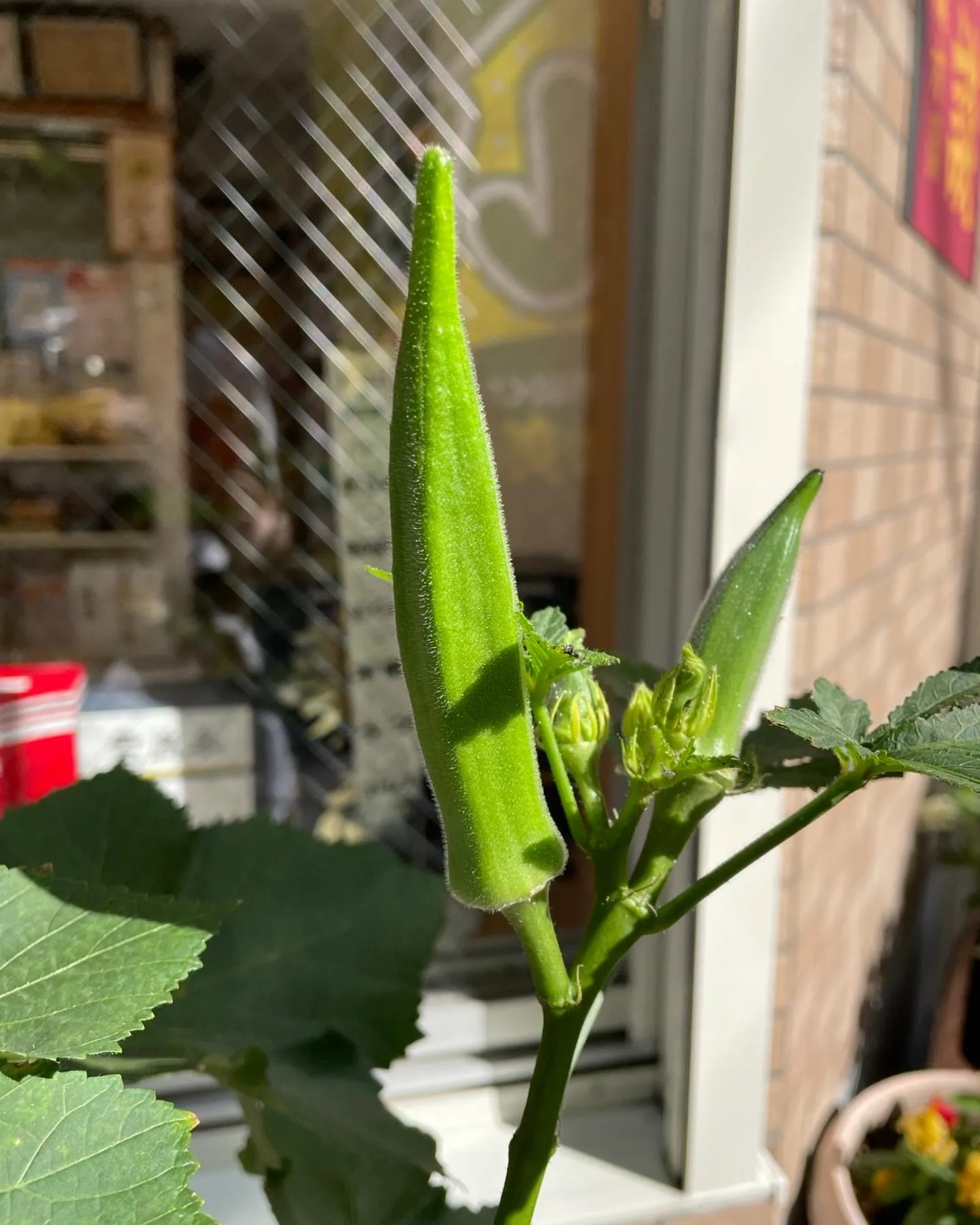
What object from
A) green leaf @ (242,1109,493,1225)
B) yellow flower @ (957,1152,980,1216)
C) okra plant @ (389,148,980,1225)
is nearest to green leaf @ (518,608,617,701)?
okra plant @ (389,148,980,1225)

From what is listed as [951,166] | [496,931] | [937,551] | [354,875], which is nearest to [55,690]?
[496,931]

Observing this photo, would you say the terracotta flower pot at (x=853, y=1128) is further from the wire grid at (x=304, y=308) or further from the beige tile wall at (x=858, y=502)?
the wire grid at (x=304, y=308)

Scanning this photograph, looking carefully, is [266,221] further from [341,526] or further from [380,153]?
[341,526]

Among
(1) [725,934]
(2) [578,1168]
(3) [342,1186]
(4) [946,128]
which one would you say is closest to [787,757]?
(3) [342,1186]

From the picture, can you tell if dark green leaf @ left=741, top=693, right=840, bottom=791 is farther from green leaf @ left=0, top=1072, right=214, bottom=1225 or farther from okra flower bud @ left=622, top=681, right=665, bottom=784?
green leaf @ left=0, top=1072, right=214, bottom=1225

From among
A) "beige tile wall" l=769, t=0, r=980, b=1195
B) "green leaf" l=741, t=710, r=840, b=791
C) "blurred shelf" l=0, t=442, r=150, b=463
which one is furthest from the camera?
"blurred shelf" l=0, t=442, r=150, b=463

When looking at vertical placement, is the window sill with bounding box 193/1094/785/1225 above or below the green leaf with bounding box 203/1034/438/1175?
below

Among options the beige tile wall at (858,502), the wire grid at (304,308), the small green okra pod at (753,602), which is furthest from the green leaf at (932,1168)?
the small green okra pod at (753,602)
